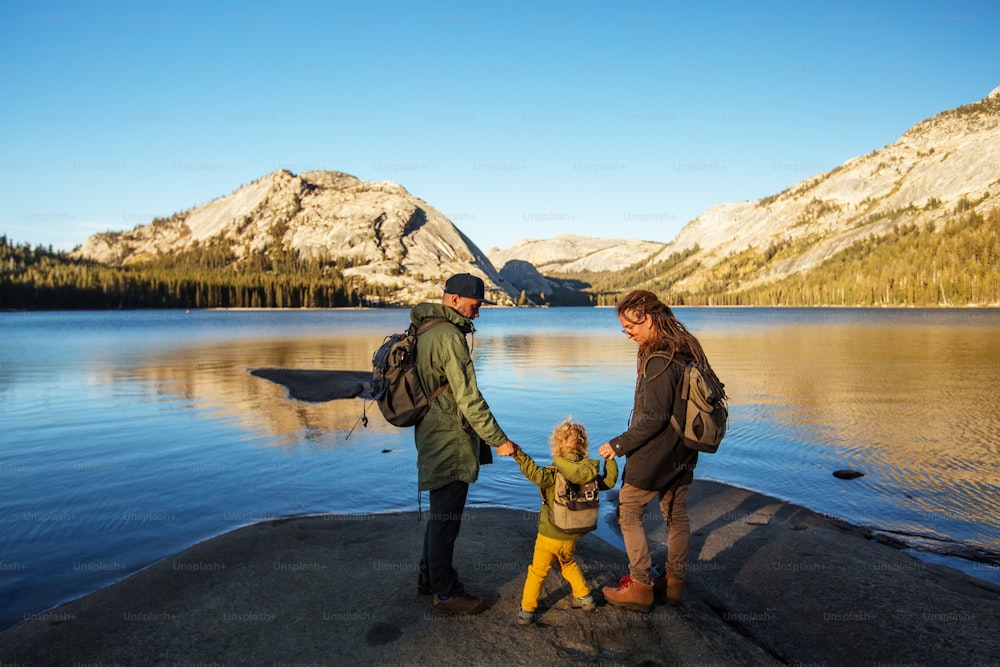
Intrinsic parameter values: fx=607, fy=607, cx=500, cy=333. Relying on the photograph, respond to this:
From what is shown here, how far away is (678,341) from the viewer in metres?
6.82

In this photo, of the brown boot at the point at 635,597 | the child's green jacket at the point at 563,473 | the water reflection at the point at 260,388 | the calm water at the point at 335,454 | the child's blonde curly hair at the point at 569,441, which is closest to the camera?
the child's green jacket at the point at 563,473

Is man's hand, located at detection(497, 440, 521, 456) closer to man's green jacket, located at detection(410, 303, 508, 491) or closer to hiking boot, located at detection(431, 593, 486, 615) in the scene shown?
man's green jacket, located at detection(410, 303, 508, 491)

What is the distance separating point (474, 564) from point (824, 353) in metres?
48.1

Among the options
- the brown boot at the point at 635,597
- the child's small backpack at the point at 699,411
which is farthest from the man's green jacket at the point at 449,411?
the brown boot at the point at 635,597

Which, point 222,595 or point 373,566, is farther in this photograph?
point 373,566

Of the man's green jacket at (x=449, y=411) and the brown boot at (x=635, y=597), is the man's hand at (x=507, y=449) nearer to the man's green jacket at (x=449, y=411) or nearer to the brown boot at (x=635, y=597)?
the man's green jacket at (x=449, y=411)

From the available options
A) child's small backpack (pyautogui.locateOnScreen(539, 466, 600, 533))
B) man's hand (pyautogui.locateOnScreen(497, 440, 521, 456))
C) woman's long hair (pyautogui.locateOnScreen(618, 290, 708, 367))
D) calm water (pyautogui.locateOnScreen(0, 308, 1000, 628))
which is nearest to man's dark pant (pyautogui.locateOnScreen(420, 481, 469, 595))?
man's hand (pyautogui.locateOnScreen(497, 440, 521, 456))

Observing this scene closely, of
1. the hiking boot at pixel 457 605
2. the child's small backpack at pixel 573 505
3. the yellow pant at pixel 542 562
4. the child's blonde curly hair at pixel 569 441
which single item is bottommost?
the hiking boot at pixel 457 605

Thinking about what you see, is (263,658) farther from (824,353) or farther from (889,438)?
(824,353)

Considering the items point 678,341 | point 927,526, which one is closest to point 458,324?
point 678,341

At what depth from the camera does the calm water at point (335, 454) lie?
10.9 m

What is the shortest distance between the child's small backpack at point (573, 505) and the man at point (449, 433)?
67 cm

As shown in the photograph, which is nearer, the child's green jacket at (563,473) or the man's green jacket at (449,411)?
the child's green jacket at (563,473)

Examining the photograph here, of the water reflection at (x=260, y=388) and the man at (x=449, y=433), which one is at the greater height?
the man at (x=449, y=433)
